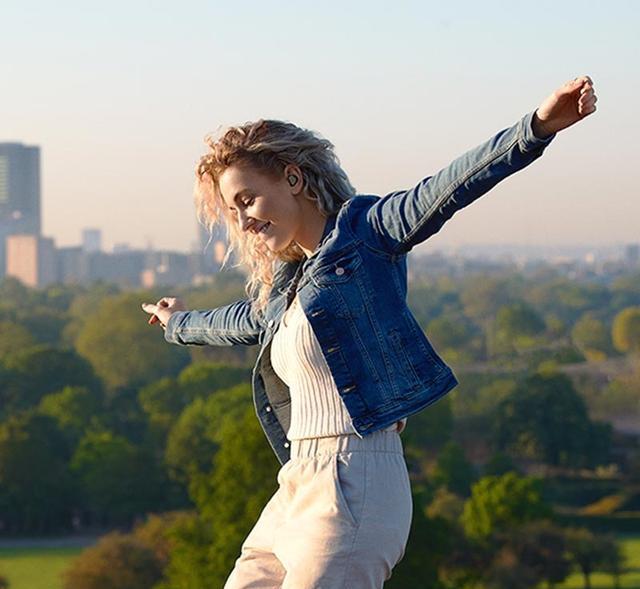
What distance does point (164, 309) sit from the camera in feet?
14.6

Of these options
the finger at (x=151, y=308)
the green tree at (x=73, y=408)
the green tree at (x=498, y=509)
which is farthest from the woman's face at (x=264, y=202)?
the green tree at (x=73, y=408)

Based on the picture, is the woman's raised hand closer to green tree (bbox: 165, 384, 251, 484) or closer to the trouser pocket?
the trouser pocket

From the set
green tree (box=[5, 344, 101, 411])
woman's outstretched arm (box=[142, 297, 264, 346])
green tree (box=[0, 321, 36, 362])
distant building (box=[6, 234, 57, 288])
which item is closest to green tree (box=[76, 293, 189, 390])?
green tree (box=[0, 321, 36, 362])

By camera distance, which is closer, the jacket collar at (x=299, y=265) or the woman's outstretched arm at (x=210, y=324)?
the jacket collar at (x=299, y=265)

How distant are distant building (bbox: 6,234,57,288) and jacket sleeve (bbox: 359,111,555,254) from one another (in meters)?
166

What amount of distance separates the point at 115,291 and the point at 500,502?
289 feet

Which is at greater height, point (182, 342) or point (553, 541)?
point (182, 342)

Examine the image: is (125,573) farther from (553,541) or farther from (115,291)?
(115,291)

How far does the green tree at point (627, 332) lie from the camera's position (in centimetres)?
8738

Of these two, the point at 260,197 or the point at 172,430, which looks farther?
the point at 172,430

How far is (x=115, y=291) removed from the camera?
118375 millimetres

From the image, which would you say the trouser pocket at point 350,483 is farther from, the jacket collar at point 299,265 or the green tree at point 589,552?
the green tree at point 589,552

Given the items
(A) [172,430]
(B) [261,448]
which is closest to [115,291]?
(A) [172,430]

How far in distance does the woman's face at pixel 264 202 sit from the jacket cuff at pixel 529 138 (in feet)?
2.03
